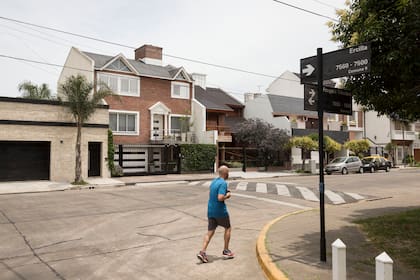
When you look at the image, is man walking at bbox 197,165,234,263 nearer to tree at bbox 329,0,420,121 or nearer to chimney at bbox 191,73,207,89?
tree at bbox 329,0,420,121

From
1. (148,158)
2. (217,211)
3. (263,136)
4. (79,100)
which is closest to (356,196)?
(217,211)

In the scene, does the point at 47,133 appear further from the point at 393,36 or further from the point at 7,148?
the point at 393,36

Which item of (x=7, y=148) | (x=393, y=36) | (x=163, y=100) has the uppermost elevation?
(x=163, y=100)

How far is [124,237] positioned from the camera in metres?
8.51

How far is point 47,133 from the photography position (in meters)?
22.9

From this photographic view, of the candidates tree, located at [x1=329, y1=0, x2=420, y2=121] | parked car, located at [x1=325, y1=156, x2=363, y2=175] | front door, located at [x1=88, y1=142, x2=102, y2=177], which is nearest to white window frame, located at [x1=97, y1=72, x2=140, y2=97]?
front door, located at [x1=88, y1=142, x2=102, y2=177]

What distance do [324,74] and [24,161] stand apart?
69.7ft

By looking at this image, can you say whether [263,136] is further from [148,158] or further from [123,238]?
[123,238]

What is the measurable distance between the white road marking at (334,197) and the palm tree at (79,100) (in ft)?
45.0

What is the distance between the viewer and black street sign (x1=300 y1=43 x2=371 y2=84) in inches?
230

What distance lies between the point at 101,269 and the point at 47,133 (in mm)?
18794

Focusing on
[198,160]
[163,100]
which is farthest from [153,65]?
[198,160]

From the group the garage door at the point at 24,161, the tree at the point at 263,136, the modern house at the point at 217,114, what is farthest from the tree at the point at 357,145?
the garage door at the point at 24,161

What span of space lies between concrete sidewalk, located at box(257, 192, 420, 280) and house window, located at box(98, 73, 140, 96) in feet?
74.5
